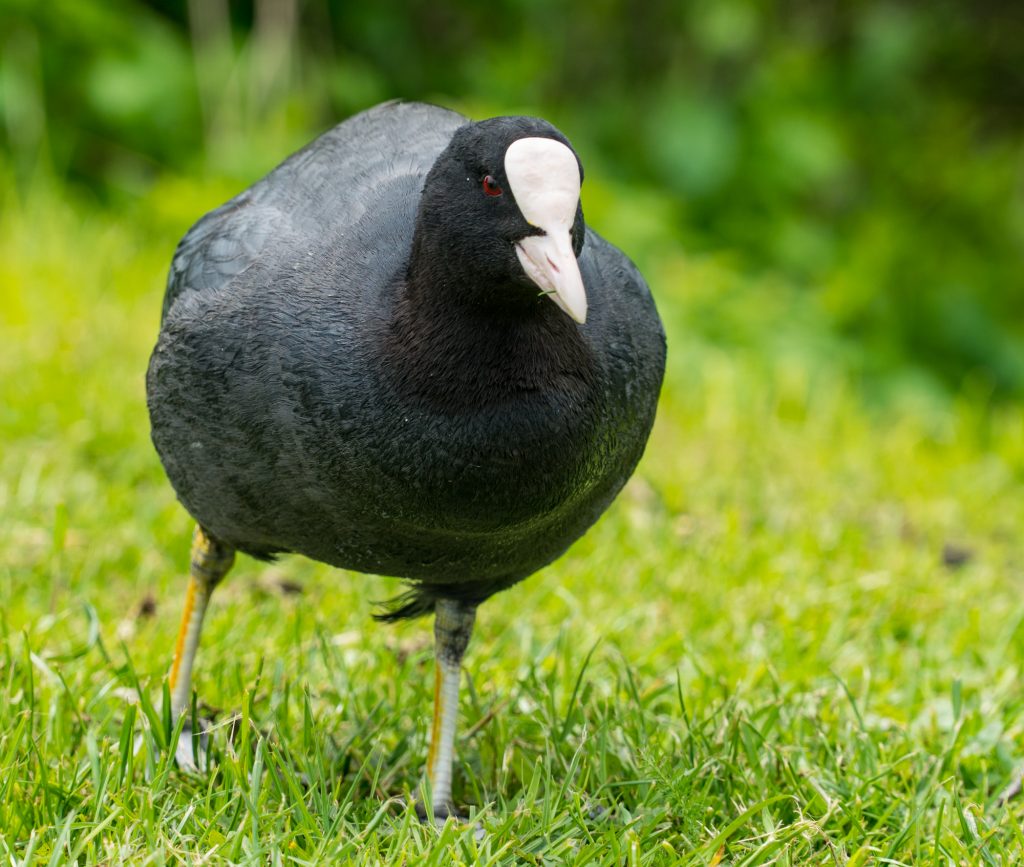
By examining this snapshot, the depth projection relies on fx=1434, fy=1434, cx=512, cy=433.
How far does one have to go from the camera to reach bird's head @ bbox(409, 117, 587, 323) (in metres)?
2.42

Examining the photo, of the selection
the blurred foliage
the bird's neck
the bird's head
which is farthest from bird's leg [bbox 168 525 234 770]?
the blurred foliage

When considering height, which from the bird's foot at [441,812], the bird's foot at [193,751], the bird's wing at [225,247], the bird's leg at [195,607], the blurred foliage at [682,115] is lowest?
the bird's foot at [441,812]

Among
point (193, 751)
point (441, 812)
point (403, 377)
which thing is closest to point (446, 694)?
point (441, 812)

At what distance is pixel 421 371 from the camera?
8.50 feet

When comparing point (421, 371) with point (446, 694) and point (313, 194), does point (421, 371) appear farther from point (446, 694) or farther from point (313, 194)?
point (446, 694)

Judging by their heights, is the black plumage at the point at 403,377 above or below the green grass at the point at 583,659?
above

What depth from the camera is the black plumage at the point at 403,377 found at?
2.58 metres

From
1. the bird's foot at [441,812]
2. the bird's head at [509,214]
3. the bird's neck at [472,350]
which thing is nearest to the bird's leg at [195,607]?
the bird's foot at [441,812]

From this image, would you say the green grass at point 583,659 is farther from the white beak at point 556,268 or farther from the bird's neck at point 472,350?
the white beak at point 556,268

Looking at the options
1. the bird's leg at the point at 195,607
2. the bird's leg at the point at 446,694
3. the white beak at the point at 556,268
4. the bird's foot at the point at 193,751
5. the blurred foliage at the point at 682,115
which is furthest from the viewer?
the blurred foliage at the point at 682,115

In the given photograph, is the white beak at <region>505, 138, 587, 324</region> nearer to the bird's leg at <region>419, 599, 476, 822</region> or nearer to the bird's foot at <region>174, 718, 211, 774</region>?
the bird's leg at <region>419, 599, 476, 822</region>

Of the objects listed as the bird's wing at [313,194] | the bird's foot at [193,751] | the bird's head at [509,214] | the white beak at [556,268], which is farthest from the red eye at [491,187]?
the bird's foot at [193,751]

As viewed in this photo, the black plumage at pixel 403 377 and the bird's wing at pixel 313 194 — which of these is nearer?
the black plumage at pixel 403 377

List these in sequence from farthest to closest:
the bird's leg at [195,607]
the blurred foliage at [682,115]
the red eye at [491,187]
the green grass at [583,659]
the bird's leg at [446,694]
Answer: the blurred foliage at [682,115] < the bird's leg at [195,607] < the bird's leg at [446,694] < the green grass at [583,659] < the red eye at [491,187]
